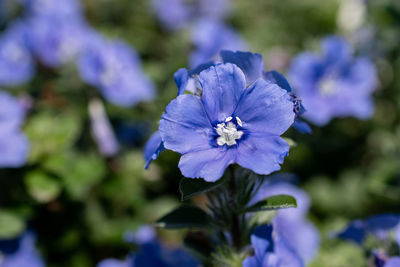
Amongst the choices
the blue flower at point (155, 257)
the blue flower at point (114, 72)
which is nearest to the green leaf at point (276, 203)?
the blue flower at point (155, 257)

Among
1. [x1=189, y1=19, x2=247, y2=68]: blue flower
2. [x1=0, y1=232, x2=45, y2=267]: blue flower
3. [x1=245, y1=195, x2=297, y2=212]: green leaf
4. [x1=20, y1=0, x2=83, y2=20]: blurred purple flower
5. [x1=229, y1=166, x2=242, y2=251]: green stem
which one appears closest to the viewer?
[x1=245, y1=195, x2=297, y2=212]: green leaf

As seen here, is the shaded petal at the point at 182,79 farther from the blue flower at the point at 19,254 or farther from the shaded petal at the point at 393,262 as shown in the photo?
the blue flower at the point at 19,254

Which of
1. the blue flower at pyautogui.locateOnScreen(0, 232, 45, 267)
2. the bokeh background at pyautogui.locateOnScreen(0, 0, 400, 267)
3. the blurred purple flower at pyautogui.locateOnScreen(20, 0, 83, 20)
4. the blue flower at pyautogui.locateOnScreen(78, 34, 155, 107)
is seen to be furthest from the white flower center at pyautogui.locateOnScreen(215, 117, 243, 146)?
the blurred purple flower at pyautogui.locateOnScreen(20, 0, 83, 20)

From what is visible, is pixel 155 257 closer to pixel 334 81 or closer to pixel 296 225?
pixel 296 225

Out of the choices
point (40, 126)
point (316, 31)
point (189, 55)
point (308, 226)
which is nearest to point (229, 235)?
point (308, 226)

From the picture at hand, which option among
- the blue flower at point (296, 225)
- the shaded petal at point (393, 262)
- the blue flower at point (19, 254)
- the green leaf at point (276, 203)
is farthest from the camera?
the blue flower at point (296, 225)

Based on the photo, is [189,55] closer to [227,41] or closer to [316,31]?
[227,41]

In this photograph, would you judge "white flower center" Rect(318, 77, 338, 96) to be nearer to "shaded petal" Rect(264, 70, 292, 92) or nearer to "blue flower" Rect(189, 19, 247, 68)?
"blue flower" Rect(189, 19, 247, 68)
